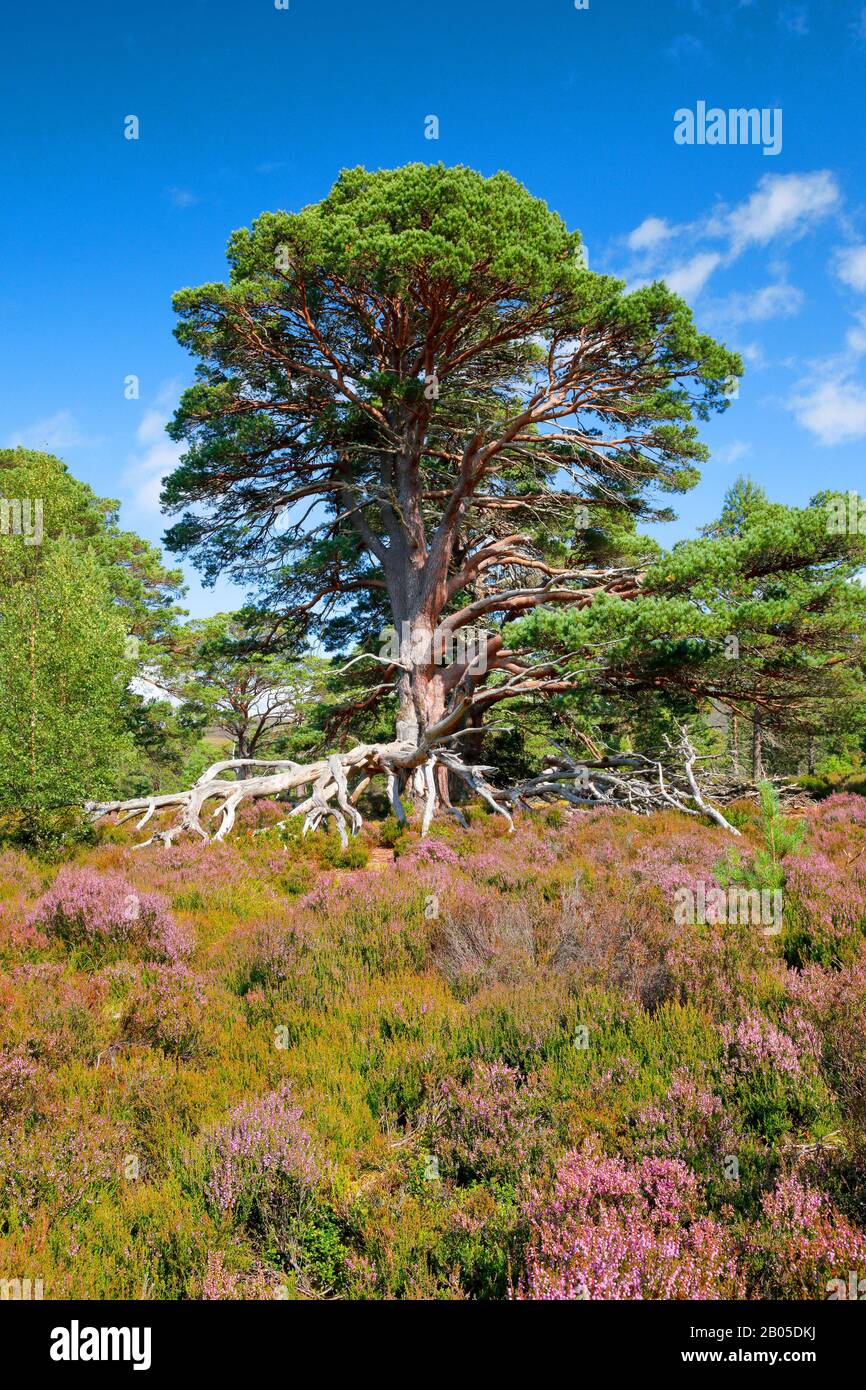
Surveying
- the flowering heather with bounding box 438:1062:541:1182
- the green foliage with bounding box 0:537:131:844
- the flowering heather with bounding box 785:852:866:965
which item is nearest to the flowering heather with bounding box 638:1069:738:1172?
the flowering heather with bounding box 438:1062:541:1182

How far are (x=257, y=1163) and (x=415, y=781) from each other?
36.5 ft

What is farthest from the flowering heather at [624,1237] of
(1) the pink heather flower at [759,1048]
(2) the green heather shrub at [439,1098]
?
(1) the pink heather flower at [759,1048]

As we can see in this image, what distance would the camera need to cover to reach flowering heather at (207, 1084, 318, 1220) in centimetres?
278

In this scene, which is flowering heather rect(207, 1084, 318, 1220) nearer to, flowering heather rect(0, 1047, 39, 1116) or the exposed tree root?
flowering heather rect(0, 1047, 39, 1116)

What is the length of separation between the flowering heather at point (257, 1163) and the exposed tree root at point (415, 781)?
7.48m

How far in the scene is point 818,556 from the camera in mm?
10352

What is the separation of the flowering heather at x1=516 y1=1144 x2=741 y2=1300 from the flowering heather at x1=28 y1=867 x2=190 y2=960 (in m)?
3.91

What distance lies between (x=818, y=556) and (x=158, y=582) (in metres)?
22.1

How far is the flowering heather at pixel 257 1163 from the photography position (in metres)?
2.78

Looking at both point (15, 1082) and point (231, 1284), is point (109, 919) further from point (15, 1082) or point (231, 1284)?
point (231, 1284)

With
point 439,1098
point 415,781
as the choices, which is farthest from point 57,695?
point 439,1098
